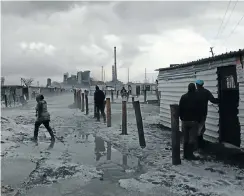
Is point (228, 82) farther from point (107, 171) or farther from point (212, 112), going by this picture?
point (107, 171)

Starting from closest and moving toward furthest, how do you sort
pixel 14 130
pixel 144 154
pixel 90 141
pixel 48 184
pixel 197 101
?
pixel 48 184 < pixel 197 101 < pixel 144 154 < pixel 90 141 < pixel 14 130

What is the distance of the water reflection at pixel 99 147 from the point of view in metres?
8.80

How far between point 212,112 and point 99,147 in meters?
3.37

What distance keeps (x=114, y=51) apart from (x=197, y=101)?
174 feet

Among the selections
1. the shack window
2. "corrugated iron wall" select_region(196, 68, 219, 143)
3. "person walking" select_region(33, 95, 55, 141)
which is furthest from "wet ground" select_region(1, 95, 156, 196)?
the shack window

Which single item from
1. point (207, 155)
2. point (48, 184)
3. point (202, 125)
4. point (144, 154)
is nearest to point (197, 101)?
point (202, 125)

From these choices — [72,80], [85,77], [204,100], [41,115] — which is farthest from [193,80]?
[72,80]

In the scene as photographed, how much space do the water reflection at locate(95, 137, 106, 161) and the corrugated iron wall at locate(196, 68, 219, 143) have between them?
10.0 ft

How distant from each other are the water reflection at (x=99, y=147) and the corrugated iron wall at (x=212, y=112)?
10.0 ft

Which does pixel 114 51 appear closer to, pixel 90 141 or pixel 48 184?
pixel 90 141

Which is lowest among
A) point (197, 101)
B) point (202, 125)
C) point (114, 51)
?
point (202, 125)

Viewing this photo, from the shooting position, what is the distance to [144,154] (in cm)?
877

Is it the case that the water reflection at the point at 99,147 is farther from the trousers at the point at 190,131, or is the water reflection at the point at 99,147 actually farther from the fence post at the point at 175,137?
the trousers at the point at 190,131

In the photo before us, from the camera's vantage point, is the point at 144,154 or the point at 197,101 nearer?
the point at 197,101
